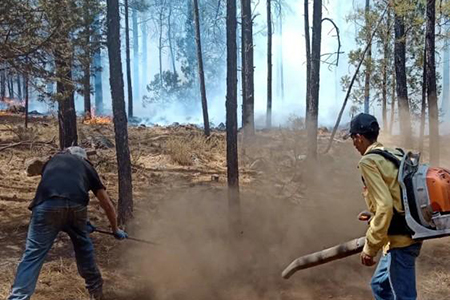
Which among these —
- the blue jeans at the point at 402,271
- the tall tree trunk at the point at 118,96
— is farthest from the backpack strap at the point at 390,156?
the tall tree trunk at the point at 118,96

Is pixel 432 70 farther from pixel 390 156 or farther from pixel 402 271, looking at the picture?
pixel 402 271

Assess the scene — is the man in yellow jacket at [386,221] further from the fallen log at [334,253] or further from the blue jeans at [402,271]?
the fallen log at [334,253]

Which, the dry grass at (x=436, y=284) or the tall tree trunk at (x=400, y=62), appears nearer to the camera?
the dry grass at (x=436, y=284)

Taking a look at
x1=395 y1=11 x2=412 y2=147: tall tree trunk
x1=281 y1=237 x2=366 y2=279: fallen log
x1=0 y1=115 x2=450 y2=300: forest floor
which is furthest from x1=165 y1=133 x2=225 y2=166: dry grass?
x1=281 y1=237 x2=366 y2=279: fallen log

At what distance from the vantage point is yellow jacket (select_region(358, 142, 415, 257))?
3082mm

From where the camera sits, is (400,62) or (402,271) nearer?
(402,271)

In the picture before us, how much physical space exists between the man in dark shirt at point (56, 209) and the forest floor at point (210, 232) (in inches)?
32.6

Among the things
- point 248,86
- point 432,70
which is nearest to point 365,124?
point 432,70

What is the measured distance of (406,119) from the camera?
49.9 ft

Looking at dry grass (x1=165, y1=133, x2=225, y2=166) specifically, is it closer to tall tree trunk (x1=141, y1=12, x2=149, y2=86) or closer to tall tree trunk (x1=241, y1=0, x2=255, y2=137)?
tall tree trunk (x1=241, y1=0, x2=255, y2=137)

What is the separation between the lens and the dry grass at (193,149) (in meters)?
11.8

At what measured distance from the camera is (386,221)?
3.08 meters

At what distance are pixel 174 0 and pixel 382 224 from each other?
1555 inches

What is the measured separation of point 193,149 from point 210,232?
5.76m
